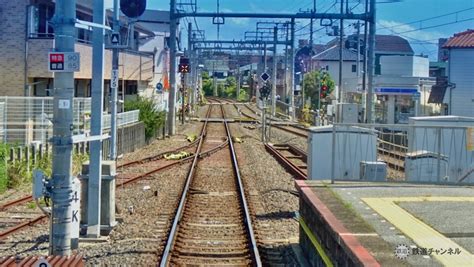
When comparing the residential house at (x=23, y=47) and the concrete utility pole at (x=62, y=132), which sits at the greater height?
the residential house at (x=23, y=47)

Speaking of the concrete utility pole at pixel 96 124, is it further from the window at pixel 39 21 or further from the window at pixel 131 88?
the window at pixel 131 88

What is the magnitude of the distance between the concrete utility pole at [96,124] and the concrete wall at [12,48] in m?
15.4

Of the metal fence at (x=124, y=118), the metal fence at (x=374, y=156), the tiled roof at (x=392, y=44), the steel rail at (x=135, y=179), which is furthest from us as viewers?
the tiled roof at (x=392, y=44)

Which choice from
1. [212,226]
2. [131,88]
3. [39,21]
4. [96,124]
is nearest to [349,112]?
[131,88]

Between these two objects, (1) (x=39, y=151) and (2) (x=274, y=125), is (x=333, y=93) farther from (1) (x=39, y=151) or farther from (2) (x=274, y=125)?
(1) (x=39, y=151)

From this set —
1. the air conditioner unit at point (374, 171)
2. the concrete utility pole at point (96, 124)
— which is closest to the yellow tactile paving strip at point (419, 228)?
the air conditioner unit at point (374, 171)

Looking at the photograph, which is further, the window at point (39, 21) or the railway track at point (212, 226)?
the window at point (39, 21)

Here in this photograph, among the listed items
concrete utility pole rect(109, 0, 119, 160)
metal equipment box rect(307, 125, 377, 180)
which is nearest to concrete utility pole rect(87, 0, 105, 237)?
concrete utility pole rect(109, 0, 119, 160)

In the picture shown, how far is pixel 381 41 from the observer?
272ft

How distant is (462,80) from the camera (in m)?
35.3

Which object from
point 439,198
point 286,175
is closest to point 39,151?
point 286,175

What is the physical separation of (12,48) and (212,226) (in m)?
16.1

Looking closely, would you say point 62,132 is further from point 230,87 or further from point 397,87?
point 230,87

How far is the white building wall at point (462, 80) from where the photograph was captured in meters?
34.9
